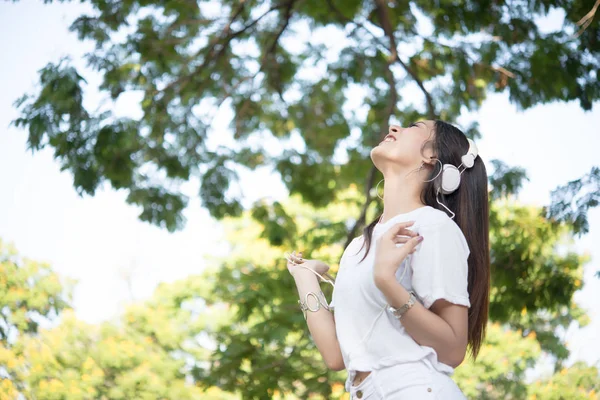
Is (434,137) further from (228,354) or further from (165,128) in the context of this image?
(165,128)

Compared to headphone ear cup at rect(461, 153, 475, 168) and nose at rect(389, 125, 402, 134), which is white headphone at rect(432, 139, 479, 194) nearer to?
headphone ear cup at rect(461, 153, 475, 168)

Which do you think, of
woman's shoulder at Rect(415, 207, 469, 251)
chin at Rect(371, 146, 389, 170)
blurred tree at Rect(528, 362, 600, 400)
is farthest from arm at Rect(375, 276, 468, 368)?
blurred tree at Rect(528, 362, 600, 400)

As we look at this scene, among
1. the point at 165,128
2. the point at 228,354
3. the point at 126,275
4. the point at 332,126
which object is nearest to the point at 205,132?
the point at 165,128

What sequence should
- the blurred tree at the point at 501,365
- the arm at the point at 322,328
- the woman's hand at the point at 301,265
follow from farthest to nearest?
the blurred tree at the point at 501,365 < the woman's hand at the point at 301,265 < the arm at the point at 322,328

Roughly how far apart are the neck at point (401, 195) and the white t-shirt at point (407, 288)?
0.28 ft

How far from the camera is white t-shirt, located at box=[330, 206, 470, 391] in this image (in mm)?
1421

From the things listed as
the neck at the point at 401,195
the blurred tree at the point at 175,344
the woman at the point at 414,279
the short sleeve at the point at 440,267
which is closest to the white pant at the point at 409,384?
the woman at the point at 414,279

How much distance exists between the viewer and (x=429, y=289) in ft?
4.65

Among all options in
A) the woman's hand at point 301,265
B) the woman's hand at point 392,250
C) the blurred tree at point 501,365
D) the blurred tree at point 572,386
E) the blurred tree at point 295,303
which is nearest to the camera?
the woman's hand at point 392,250

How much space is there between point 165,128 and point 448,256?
4.52m

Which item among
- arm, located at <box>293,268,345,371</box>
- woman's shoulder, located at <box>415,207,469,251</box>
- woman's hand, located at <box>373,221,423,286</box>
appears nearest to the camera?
woman's hand, located at <box>373,221,423,286</box>

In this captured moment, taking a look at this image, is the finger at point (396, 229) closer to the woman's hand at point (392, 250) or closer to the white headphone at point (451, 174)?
the woman's hand at point (392, 250)

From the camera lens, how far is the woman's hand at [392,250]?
4.47ft

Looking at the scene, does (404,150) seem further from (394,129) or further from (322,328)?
(322,328)
